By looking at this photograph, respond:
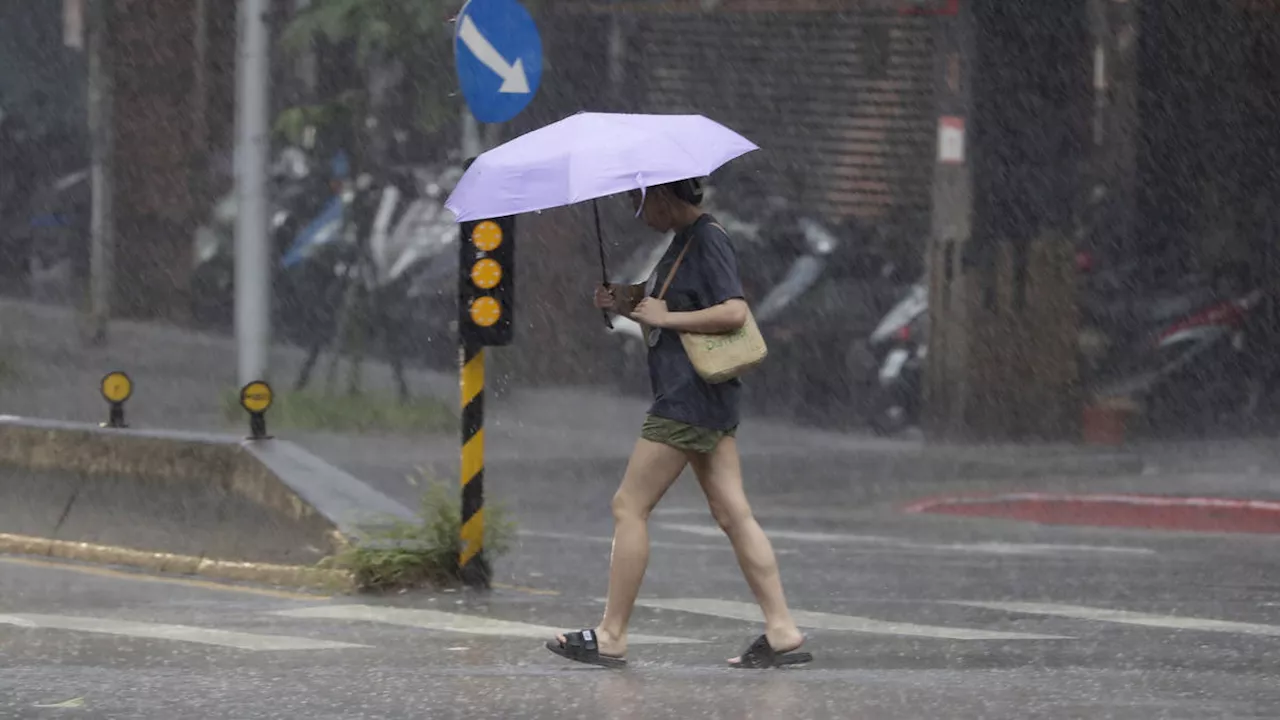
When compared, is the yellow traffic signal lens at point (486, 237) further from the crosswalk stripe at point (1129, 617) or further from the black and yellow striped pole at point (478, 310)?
the crosswalk stripe at point (1129, 617)

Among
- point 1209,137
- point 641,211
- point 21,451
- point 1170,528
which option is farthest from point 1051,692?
point 1209,137

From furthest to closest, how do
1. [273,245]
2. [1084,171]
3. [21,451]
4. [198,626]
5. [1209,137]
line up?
1. [273,245]
2. [1209,137]
3. [1084,171]
4. [21,451]
5. [198,626]

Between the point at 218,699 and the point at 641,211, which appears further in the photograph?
the point at 641,211

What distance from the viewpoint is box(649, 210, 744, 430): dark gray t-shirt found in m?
8.68

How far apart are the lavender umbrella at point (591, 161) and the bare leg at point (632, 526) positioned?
0.63m

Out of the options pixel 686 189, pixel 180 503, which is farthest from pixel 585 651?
pixel 180 503

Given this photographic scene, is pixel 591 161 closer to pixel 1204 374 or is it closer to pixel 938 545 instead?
pixel 938 545

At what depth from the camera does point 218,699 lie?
822cm

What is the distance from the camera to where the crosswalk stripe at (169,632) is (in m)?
9.62

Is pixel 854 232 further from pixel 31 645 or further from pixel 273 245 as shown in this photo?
pixel 31 645

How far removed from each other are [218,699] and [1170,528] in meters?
9.52

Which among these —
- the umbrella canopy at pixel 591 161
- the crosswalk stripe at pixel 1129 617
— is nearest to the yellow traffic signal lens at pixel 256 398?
the crosswalk stripe at pixel 1129 617

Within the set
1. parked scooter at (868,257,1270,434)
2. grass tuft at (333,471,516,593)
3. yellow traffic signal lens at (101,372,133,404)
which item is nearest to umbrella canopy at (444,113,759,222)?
grass tuft at (333,471,516,593)

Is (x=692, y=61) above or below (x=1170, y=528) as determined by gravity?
above
